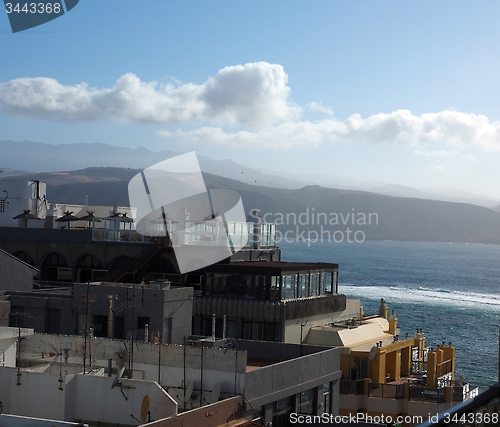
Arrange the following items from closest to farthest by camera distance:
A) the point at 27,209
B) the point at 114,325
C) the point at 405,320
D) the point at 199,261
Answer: the point at 114,325, the point at 199,261, the point at 27,209, the point at 405,320

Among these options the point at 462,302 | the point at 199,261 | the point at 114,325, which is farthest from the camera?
the point at 462,302

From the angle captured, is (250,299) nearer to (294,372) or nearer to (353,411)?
(353,411)

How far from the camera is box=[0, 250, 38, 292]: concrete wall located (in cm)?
4469

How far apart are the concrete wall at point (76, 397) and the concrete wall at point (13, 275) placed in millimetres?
21841

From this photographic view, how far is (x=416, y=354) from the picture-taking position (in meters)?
50.0

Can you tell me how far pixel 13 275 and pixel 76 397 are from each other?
2373 cm

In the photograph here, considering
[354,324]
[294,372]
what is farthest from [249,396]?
[354,324]

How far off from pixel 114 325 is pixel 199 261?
15.9 metres

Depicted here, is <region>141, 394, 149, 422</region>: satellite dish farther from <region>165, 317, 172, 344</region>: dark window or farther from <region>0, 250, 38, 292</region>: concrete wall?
<region>0, 250, 38, 292</region>: concrete wall

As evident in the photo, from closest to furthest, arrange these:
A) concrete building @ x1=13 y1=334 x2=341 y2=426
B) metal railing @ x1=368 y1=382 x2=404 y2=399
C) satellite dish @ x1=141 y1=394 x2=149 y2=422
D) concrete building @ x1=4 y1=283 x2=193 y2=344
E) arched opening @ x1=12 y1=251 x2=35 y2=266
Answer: satellite dish @ x1=141 y1=394 x2=149 y2=422, concrete building @ x1=13 y1=334 x2=341 y2=426, concrete building @ x1=4 y1=283 x2=193 y2=344, metal railing @ x1=368 y1=382 x2=404 y2=399, arched opening @ x1=12 y1=251 x2=35 y2=266

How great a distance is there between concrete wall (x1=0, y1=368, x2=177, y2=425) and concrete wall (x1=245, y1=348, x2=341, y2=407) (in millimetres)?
4030

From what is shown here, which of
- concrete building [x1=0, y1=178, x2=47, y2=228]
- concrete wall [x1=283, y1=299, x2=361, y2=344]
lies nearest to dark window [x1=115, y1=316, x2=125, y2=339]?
concrete wall [x1=283, y1=299, x2=361, y2=344]

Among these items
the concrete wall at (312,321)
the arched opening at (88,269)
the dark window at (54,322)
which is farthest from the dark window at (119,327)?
the arched opening at (88,269)

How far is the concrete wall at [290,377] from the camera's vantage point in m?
24.7
